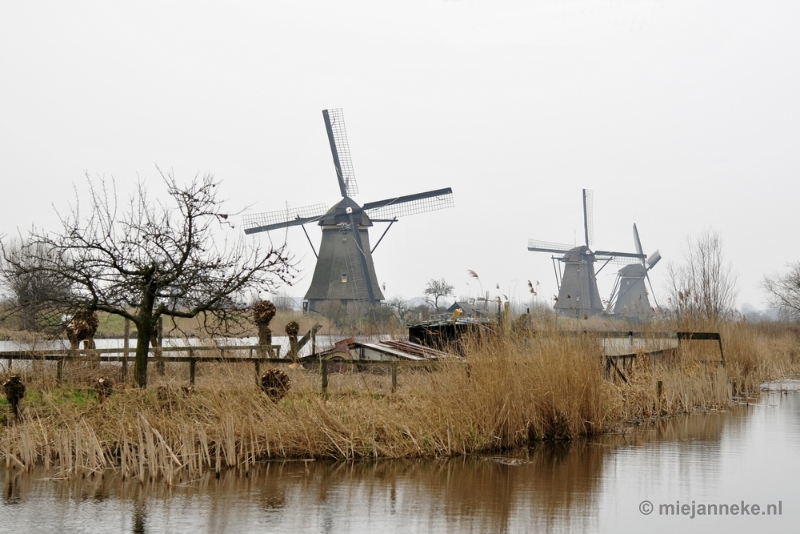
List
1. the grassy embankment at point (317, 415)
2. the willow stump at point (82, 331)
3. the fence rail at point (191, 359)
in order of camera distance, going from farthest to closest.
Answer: the willow stump at point (82, 331) < the fence rail at point (191, 359) < the grassy embankment at point (317, 415)

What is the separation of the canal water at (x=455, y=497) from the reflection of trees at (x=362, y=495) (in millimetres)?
13

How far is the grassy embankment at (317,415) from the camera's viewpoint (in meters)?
10.3

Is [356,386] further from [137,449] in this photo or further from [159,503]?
[159,503]

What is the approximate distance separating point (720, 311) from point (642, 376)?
429 inches

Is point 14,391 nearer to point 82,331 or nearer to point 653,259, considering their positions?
point 82,331

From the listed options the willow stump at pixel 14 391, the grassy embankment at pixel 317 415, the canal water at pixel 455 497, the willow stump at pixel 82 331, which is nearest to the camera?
the canal water at pixel 455 497

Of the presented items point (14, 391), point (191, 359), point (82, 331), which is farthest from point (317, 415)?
point (82, 331)

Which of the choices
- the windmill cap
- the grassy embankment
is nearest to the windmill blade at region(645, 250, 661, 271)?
the windmill cap

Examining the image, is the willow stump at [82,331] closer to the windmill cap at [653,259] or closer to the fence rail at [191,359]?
the fence rail at [191,359]

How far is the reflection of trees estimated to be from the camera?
26.8 feet

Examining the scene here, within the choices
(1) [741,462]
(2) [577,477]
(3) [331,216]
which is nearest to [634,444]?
(1) [741,462]

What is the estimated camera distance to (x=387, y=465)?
427 inches

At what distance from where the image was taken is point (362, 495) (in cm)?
928

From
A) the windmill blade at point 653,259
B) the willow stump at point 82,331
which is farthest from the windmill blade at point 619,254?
the willow stump at point 82,331
